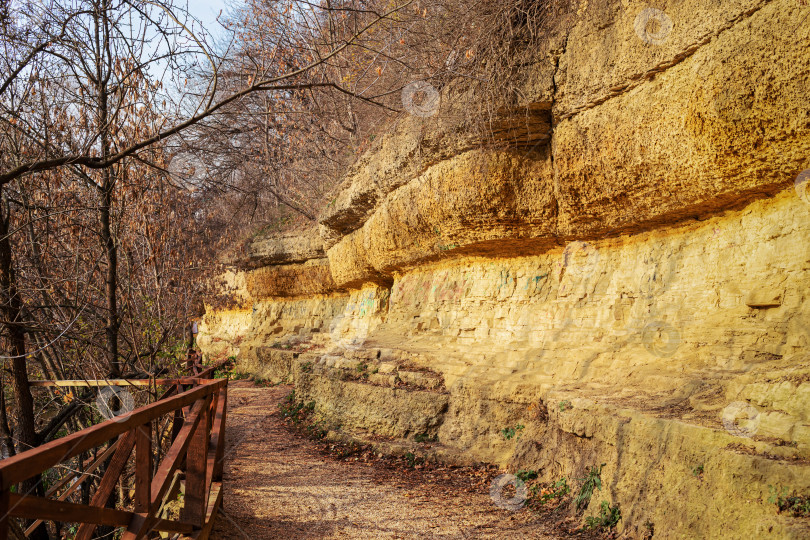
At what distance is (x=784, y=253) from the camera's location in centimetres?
486

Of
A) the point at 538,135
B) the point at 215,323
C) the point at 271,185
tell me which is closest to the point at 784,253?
the point at 538,135

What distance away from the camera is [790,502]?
10.9ft

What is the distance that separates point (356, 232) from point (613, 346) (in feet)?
28.0

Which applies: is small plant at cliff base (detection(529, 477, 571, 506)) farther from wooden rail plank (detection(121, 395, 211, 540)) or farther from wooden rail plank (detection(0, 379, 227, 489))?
wooden rail plank (detection(0, 379, 227, 489))

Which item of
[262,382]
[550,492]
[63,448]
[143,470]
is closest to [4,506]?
[63,448]

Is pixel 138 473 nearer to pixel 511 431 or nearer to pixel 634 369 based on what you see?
pixel 634 369

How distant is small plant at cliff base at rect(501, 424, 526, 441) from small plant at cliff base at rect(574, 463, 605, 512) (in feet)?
5.08

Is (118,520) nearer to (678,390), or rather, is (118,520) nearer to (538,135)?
(678,390)

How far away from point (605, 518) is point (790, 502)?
1.83m

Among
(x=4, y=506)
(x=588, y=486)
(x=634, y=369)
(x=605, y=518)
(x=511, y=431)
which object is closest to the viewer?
(x=4, y=506)

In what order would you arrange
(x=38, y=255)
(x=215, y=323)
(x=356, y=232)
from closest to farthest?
(x=38, y=255), (x=356, y=232), (x=215, y=323)

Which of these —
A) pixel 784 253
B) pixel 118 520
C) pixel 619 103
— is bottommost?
pixel 118 520

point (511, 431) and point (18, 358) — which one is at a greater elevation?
point (18, 358)

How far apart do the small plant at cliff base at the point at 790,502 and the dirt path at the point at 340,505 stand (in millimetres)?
2176
